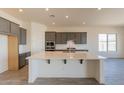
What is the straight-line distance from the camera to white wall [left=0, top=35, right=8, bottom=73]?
23.3 feet

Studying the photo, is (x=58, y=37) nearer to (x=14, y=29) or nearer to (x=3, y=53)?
(x=14, y=29)

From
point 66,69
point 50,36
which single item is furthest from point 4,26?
point 50,36

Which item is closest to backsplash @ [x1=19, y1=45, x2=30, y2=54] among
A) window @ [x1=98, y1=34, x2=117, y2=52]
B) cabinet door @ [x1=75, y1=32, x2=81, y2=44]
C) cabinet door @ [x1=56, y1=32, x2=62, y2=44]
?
cabinet door @ [x1=56, y1=32, x2=62, y2=44]

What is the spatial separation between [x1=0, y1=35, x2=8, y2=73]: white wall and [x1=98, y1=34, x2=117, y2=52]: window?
25.4ft

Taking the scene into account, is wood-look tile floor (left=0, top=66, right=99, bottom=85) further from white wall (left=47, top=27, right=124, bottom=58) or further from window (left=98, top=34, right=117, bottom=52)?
window (left=98, top=34, right=117, bottom=52)

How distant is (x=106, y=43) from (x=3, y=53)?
8411 mm

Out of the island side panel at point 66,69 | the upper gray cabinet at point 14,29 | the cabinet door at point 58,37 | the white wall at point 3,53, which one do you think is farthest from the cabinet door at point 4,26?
the cabinet door at point 58,37

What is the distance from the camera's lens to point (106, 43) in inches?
517

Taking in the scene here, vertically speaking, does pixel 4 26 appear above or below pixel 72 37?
above

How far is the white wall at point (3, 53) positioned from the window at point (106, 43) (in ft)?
25.4

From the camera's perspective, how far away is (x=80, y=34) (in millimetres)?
12344
